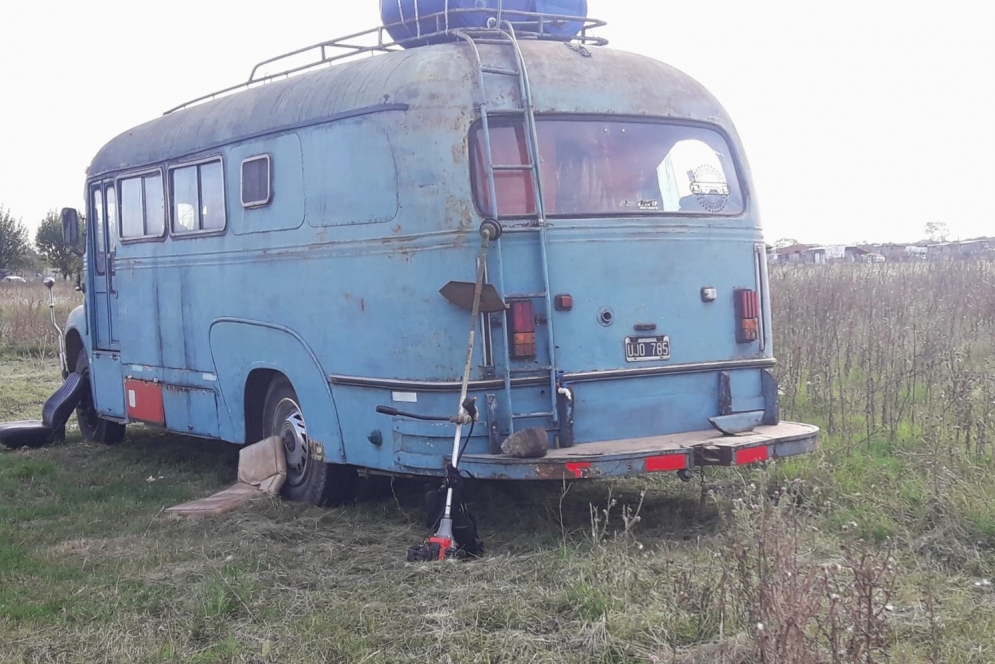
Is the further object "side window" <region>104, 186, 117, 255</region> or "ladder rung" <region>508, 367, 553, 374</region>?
"side window" <region>104, 186, 117, 255</region>

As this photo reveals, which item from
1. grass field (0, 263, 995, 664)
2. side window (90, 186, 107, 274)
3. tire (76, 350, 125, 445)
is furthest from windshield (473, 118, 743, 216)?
tire (76, 350, 125, 445)

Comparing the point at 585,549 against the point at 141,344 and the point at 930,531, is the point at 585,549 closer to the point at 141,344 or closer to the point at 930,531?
the point at 930,531

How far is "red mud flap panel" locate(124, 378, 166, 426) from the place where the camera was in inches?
361

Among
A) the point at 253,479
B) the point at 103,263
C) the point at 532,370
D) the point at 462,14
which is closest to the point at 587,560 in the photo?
the point at 532,370

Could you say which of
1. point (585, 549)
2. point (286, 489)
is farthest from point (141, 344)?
point (585, 549)

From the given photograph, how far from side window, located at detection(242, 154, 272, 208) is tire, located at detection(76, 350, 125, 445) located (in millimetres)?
4028

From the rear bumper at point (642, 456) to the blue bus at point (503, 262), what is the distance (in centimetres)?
1

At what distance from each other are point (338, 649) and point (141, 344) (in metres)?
5.52

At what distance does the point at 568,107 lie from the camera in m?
6.40

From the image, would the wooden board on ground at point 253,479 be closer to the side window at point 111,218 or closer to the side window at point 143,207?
the side window at point 143,207

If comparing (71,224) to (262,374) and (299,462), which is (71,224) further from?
(299,462)

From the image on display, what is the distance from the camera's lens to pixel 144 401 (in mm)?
9414

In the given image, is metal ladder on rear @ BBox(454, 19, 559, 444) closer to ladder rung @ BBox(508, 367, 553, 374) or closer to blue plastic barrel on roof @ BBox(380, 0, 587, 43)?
ladder rung @ BBox(508, 367, 553, 374)

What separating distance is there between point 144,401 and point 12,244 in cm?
4131
